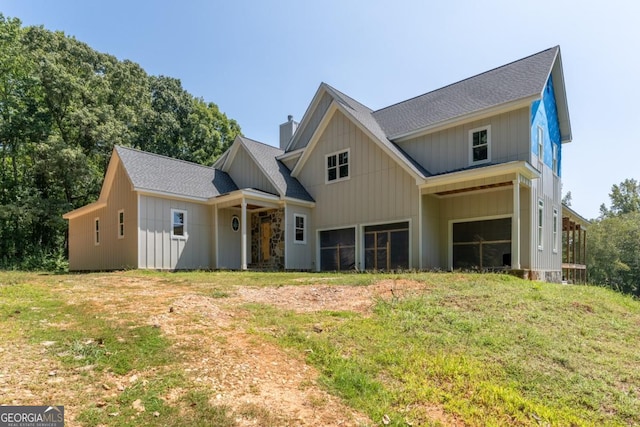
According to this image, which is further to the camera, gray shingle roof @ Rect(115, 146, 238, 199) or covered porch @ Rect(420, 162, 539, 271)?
gray shingle roof @ Rect(115, 146, 238, 199)

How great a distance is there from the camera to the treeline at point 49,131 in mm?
22812

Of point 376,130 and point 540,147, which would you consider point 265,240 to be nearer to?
point 376,130

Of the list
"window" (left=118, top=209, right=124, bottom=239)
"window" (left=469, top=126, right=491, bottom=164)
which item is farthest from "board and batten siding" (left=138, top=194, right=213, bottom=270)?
"window" (left=469, top=126, right=491, bottom=164)

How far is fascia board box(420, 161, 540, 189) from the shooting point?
36.1ft

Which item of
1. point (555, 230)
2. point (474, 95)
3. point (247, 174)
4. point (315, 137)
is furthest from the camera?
point (247, 174)

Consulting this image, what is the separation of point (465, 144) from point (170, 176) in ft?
39.0

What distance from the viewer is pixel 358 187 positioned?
1488 cm

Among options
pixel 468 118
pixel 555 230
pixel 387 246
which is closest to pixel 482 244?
pixel 387 246

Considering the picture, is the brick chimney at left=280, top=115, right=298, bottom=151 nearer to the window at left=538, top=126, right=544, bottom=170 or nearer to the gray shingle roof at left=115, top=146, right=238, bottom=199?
the gray shingle roof at left=115, top=146, right=238, bottom=199

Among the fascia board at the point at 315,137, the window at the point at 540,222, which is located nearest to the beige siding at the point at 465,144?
the window at the point at 540,222

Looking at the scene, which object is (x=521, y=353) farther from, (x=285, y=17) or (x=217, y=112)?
(x=217, y=112)

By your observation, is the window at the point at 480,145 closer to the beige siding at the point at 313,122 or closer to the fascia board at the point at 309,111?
the beige siding at the point at 313,122

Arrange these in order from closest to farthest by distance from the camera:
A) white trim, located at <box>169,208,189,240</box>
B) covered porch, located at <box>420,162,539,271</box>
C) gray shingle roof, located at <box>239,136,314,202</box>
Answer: covered porch, located at <box>420,162,539,271</box>
white trim, located at <box>169,208,189,240</box>
gray shingle roof, located at <box>239,136,314,202</box>

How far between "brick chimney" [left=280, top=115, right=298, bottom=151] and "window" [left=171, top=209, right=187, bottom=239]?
30.9ft
